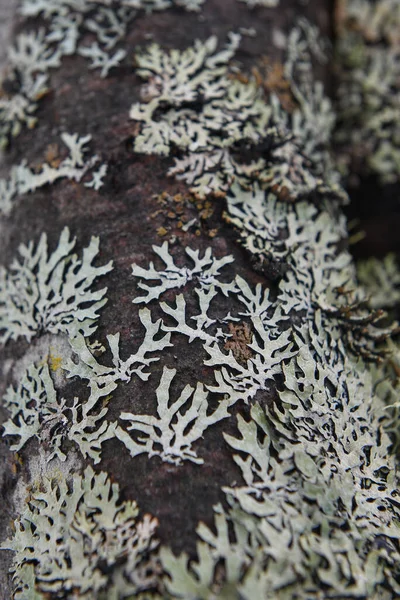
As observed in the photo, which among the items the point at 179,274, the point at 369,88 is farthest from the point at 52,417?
the point at 369,88

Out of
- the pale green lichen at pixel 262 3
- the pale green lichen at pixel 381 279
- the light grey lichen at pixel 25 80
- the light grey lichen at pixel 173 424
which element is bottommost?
the pale green lichen at pixel 381 279

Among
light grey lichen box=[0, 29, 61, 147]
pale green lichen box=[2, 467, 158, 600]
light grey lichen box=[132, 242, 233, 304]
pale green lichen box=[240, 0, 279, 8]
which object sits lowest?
pale green lichen box=[2, 467, 158, 600]

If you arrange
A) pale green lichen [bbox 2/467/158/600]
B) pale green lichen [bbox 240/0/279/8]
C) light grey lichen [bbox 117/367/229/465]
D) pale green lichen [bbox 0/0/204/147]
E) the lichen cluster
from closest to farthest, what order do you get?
pale green lichen [bbox 2/467/158/600] → light grey lichen [bbox 117/367/229/465] → pale green lichen [bbox 0/0/204/147] → pale green lichen [bbox 240/0/279/8] → the lichen cluster

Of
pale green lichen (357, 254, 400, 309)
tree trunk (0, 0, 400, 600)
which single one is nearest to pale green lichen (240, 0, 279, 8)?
tree trunk (0, 0, 400, 600)

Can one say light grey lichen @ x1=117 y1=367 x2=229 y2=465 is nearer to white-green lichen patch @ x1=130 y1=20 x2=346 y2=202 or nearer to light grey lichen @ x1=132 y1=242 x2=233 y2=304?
light grey lichen @ x1=132 y1=242 x2=233 y2=304

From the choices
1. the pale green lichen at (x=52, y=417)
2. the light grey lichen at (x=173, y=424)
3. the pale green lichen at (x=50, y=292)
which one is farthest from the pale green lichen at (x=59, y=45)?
the light grey lichen at (x=173, y=424)

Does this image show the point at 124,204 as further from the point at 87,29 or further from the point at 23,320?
the point at 87,29

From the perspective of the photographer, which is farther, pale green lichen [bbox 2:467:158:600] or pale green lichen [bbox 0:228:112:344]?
pale green lichen [bbox 0:228:112:344]

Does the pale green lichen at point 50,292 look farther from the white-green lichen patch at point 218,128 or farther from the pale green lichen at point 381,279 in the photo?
the pale green lichen at point 381,279
